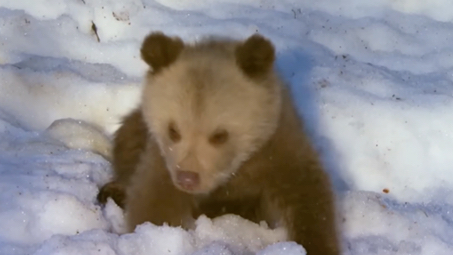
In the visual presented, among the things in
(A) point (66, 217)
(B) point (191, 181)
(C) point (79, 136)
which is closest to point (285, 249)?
(B) point (191, 181)

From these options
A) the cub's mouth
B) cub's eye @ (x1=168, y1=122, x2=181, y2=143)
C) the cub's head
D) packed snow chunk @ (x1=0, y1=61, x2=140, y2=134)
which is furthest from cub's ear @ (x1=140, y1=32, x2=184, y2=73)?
packed snow chunk @ (x1=0, y1=61, x2=140, y2=134)

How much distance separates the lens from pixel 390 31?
5.11m

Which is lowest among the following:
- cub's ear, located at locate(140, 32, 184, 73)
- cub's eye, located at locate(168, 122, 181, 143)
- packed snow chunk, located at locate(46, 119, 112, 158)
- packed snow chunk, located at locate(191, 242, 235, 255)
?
packed snow chunk, located at locate(46, 119, 112, 158)

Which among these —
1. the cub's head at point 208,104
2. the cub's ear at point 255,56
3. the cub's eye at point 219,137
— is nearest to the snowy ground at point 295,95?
the cub's head at point 208,104

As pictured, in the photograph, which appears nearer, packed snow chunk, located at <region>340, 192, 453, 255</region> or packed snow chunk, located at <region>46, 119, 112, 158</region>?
packed snow chunk, located at <region>340, 192, 453, 255</region>

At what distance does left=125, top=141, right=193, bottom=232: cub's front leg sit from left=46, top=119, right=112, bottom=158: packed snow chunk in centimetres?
89

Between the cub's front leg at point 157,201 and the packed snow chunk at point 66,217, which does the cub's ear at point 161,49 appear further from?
the packed snow chunk at point 66,217

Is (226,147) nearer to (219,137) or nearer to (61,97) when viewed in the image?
(219,137)

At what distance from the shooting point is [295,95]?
14.2 feet

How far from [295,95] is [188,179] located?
5.98 ft

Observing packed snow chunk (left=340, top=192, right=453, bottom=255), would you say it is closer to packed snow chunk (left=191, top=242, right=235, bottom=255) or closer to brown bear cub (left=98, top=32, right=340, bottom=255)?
brown bear cub (left=98, top=32, right=340, bottom=255)

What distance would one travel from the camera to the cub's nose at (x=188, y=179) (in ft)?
8.91

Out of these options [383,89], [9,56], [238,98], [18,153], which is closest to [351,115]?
[383,89]

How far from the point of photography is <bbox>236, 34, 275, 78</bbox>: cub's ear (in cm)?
279
